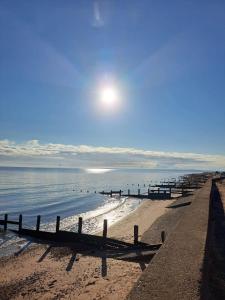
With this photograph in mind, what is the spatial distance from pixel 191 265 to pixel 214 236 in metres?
7.06

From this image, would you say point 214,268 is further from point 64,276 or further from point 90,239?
point 90,239

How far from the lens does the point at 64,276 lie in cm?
1470

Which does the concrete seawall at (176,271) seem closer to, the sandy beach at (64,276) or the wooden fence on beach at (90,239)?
the sandy beach at (64,276)

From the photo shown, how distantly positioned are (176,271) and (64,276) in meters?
8.93

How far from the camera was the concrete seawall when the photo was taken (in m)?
5.96

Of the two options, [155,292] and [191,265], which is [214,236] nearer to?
[191,265]

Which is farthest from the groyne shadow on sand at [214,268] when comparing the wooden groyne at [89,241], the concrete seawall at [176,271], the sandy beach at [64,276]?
the wooden groyne at [89,241]

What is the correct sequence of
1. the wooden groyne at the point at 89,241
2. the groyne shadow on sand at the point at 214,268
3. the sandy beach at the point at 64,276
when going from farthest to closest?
Answer: the wooden groyne at the point at 89,241
the sandy beach at the point at 64,276
the groyne shadow on sand at the point at 214,268

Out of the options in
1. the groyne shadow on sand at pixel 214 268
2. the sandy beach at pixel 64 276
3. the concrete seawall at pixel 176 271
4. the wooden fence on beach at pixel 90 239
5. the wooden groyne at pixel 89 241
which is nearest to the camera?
the concrete seawall at pixel 176 271

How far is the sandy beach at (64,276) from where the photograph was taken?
12383mm

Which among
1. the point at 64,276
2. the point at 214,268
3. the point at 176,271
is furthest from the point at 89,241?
the point at 176,271

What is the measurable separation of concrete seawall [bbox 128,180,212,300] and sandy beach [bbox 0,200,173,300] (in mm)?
3356

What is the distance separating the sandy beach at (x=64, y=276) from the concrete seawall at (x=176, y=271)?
3.36m

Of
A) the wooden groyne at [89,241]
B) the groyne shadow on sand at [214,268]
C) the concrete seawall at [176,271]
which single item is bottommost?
the wooden groyne at [89,241]
